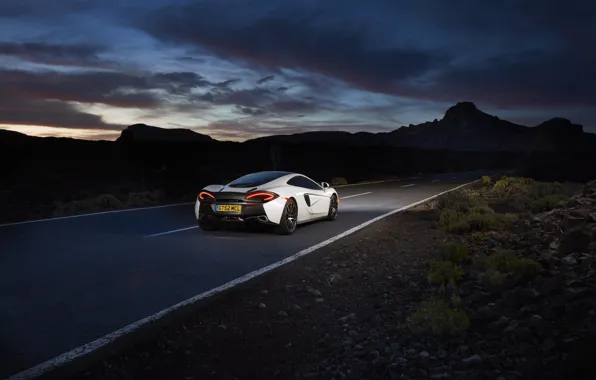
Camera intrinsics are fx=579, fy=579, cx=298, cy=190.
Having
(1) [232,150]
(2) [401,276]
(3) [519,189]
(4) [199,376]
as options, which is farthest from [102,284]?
(1) [232,150]

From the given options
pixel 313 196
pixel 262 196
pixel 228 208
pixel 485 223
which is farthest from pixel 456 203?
pixel 228 208

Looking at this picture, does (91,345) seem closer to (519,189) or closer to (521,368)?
(521,368)

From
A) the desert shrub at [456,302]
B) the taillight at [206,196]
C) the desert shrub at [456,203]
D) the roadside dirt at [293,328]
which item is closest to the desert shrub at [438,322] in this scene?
the roadside dirt at [293,328]

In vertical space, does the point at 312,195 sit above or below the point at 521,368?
above

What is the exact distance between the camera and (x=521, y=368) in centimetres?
443

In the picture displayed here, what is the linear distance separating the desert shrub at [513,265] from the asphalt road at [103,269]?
353 cm

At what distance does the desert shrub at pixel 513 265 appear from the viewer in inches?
285

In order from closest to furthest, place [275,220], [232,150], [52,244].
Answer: [52,244] < [275,220] < [232,150]

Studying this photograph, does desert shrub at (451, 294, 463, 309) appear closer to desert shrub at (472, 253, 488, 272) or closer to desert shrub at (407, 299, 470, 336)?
desert shrub at (407, 299, 470, 336)

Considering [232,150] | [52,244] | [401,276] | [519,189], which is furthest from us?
[232,150]

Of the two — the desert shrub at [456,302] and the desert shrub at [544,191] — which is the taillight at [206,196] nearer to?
the desert shrub at [456,302]

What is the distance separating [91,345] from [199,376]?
3.92 ft

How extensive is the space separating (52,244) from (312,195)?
18.9ft

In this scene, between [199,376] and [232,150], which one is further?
[232,150]
